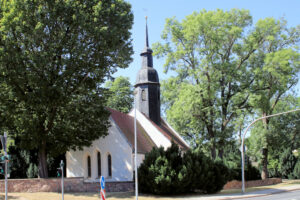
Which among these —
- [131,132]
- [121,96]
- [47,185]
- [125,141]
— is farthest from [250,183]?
[121,96]

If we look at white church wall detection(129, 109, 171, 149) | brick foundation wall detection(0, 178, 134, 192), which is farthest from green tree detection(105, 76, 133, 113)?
brick foundation wall detection(0, 178, 134, 192)

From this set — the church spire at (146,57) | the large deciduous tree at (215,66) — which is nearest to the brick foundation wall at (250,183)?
the large deciduous tree at (215,66)

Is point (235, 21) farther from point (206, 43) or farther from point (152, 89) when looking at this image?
point (152, 89)

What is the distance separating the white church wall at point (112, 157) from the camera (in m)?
29.5

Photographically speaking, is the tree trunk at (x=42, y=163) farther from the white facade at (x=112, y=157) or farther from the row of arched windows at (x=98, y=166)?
the row of arched windows at (x=98, y=166)

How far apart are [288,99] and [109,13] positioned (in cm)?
2367

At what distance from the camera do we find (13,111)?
23719mm

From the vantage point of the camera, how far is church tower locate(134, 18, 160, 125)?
1453 inches

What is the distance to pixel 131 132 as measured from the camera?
3241 centimetres

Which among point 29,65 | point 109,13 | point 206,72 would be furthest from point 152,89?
point 29,65

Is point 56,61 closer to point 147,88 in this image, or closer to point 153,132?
point 147,88

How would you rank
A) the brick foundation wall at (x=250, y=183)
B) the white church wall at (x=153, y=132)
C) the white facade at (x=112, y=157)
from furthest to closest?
the white church wall at (x=153, y=132) < the brick foundation wall at (x=250, y=183) < the white facade at (x=112, y=157)

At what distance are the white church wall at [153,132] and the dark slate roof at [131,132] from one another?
47 centimetres

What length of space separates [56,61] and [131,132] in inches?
464
